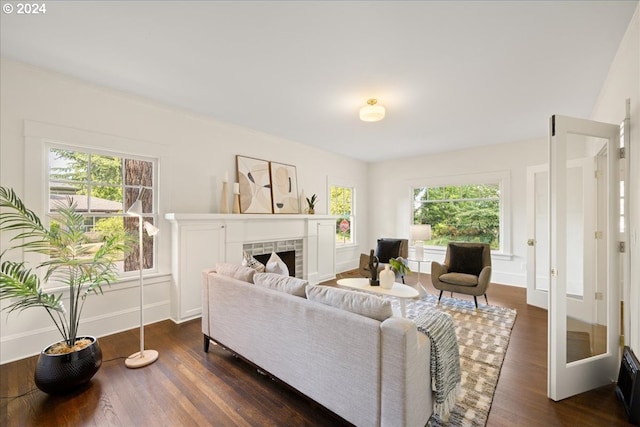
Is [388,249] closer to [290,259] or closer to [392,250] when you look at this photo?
[392,250]

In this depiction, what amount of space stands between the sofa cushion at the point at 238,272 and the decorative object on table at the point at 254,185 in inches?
63.5

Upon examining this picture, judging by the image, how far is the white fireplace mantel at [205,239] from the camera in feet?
10.9

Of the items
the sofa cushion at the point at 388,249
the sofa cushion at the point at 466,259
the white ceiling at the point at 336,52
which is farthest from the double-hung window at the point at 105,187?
the sofa cushion at the point at 466,259

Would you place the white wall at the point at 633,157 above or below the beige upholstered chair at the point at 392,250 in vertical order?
above

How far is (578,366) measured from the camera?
1984 millimetres

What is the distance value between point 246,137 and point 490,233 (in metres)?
4.97

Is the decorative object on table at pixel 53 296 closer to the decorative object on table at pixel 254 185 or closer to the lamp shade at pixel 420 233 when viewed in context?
the decorative object on table at pixel 254 185

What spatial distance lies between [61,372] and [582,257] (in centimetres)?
410

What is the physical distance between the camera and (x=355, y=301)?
1.65m

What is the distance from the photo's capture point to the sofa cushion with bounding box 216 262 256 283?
2367mm

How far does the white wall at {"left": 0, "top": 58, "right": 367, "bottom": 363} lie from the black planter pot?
646mm

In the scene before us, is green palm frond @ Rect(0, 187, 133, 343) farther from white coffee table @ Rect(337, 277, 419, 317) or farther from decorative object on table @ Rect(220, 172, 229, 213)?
white coffee table @ Rect(337, 277, 419, 317)

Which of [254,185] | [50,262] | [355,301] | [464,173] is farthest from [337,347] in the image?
[464,173]

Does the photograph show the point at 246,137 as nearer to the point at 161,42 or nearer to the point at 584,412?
the point at 161,42
